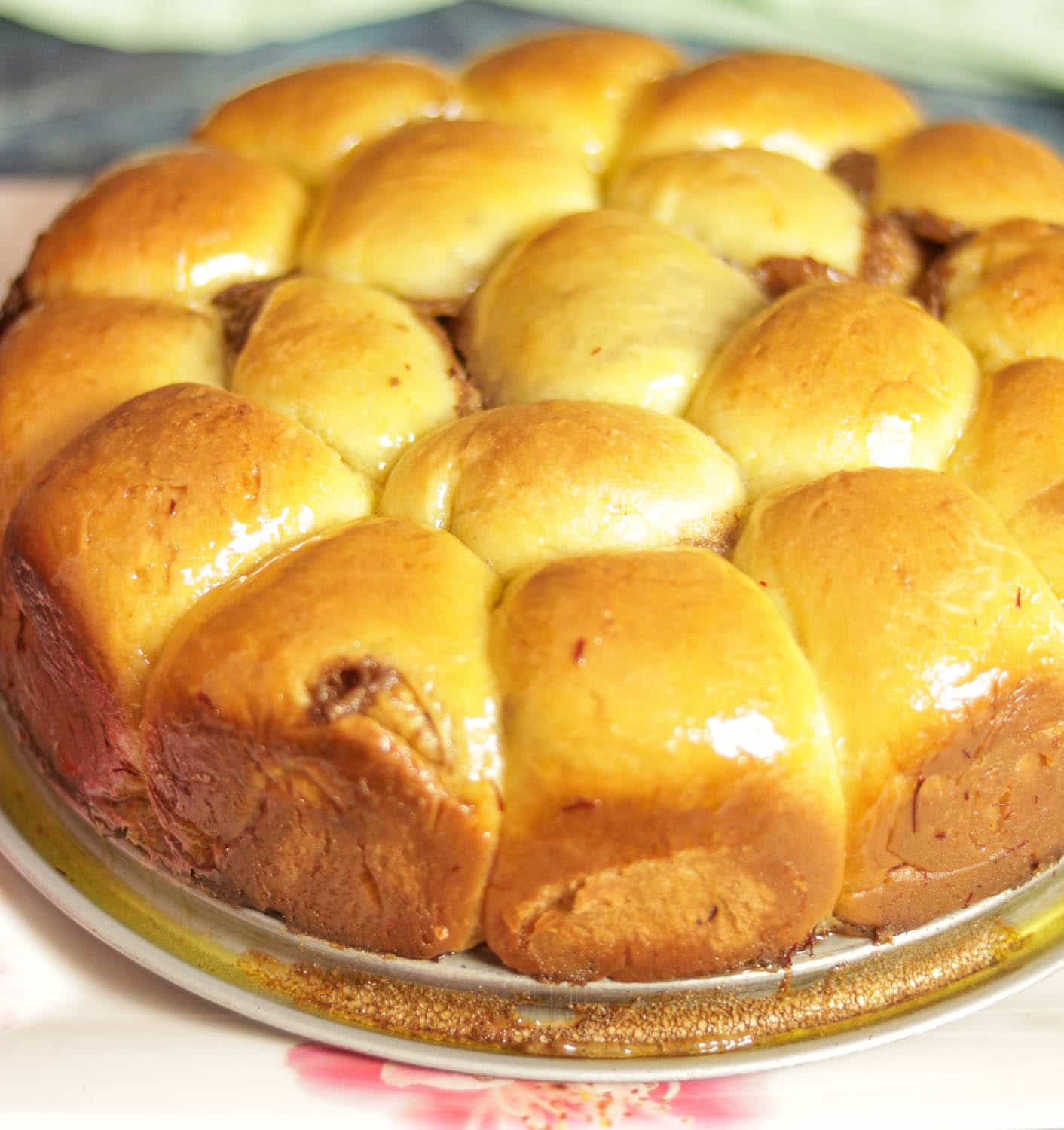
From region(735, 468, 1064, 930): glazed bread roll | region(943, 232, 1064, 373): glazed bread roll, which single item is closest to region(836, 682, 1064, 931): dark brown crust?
region(735, 468, 1064, 930): glazed bread roll

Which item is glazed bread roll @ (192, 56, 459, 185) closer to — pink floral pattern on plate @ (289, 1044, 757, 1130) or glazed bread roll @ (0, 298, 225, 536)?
glazed bread roll @ (0, 298, 225, 536)

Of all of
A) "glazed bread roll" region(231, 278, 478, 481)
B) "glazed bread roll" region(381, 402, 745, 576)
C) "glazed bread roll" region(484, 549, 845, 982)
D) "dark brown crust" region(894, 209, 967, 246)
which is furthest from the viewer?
"dark brown crust" region(894, 209, 967, 246)

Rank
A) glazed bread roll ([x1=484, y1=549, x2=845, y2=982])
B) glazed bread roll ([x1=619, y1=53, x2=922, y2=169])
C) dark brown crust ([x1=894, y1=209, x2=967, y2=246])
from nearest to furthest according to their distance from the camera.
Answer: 1. glazed bread roll ([x1=484, y1=549, x2=845, y2=982])
2. dark brown crust ([x1=894, y1=209, x2=967, y2=246])
3. glazed bread roll ([x1=619, y1=53, x2=922, y2=169])

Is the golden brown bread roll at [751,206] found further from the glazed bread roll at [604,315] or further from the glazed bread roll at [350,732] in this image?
the glazed bread roll at [350,732]

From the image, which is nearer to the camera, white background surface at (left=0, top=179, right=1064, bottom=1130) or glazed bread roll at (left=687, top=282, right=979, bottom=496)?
white background surface at (left=0, top=179, right=1064, bottom=1130)

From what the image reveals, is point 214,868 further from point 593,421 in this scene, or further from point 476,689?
point 593,421

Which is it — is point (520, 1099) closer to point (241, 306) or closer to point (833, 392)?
point (833, 392)

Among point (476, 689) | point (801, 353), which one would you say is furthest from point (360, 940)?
point (801, 353)
